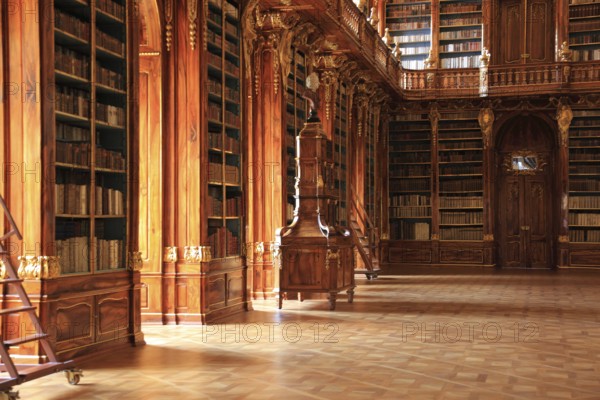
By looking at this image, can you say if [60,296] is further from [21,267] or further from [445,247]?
[445,247]

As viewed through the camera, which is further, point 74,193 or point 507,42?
point 507,42

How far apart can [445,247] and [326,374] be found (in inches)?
525

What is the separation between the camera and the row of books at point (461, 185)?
59.7 feet

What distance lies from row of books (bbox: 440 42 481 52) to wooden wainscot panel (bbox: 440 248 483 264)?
474 cm

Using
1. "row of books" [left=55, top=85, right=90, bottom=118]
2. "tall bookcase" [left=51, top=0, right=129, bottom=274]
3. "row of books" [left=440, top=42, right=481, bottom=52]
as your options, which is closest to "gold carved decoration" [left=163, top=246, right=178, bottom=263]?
"tall bookcase" [left=51, top=0, right=129, bottom=274]

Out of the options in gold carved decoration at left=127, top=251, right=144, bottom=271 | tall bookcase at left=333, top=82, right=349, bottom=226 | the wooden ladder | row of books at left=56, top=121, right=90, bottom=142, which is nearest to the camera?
the wooden ladder

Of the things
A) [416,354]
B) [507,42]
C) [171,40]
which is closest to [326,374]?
[416,354]

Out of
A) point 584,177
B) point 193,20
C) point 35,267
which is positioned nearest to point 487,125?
point 584,177

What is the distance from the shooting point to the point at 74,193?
595 centimetres

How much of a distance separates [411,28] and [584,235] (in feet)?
20.6

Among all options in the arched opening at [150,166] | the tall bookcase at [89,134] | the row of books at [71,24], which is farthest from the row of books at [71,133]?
the arched opening at [150,166]

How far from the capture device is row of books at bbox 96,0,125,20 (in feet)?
20.8

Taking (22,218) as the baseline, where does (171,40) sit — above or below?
above

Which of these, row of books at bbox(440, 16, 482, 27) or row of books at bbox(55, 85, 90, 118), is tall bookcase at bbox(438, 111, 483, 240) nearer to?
row of books at bbox(440, 16, 482, 27)
